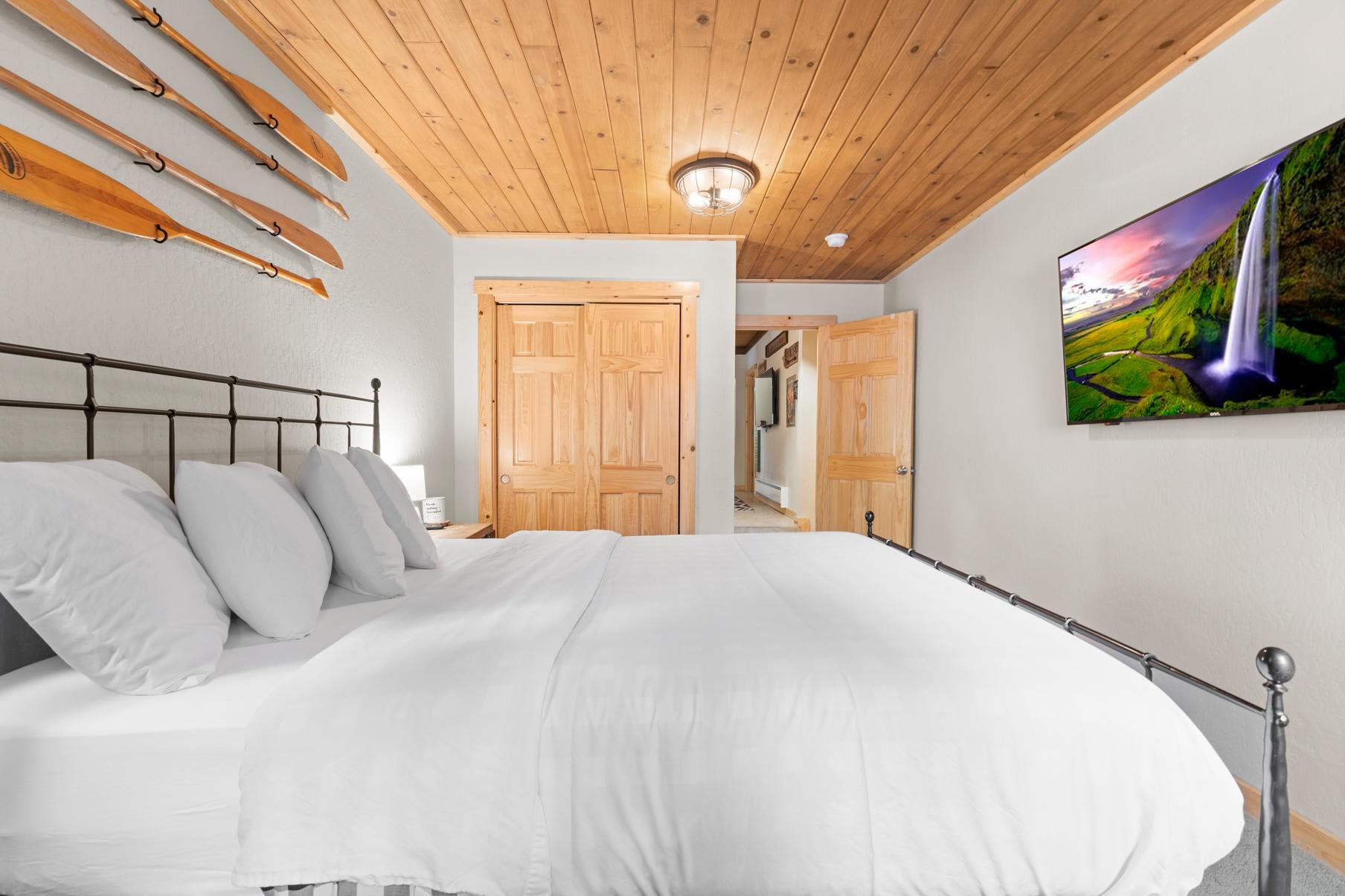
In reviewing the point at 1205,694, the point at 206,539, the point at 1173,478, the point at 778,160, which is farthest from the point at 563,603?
the point at 778,160

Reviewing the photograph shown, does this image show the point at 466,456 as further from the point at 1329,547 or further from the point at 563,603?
the point at 1329,547

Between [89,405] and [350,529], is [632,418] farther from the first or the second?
[89,405]

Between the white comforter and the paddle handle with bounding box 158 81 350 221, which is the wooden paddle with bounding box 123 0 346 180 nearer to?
the paddle handle with bounding box 158 81 350 221

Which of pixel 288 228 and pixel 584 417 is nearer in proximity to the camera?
pixel 288 228

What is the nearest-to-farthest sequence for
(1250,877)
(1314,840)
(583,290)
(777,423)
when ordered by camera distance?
(1250,877)
(1314,840)
(583,290)
(777,423)

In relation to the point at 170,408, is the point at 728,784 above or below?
below

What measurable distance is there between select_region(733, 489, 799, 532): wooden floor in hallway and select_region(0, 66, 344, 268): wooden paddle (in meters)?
3.96

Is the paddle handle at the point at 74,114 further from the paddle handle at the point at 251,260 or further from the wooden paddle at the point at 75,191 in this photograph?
the paddle handle at the point at 251,260

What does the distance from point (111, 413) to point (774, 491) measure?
279 inches

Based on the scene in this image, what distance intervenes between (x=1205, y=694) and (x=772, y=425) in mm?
7034

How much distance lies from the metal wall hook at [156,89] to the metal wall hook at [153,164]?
17cm

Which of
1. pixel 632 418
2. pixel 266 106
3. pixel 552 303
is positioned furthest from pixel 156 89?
pixel 632 418

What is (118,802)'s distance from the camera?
0.88 meters

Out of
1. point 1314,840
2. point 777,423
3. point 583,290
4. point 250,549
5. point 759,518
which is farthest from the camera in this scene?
point 777,423
